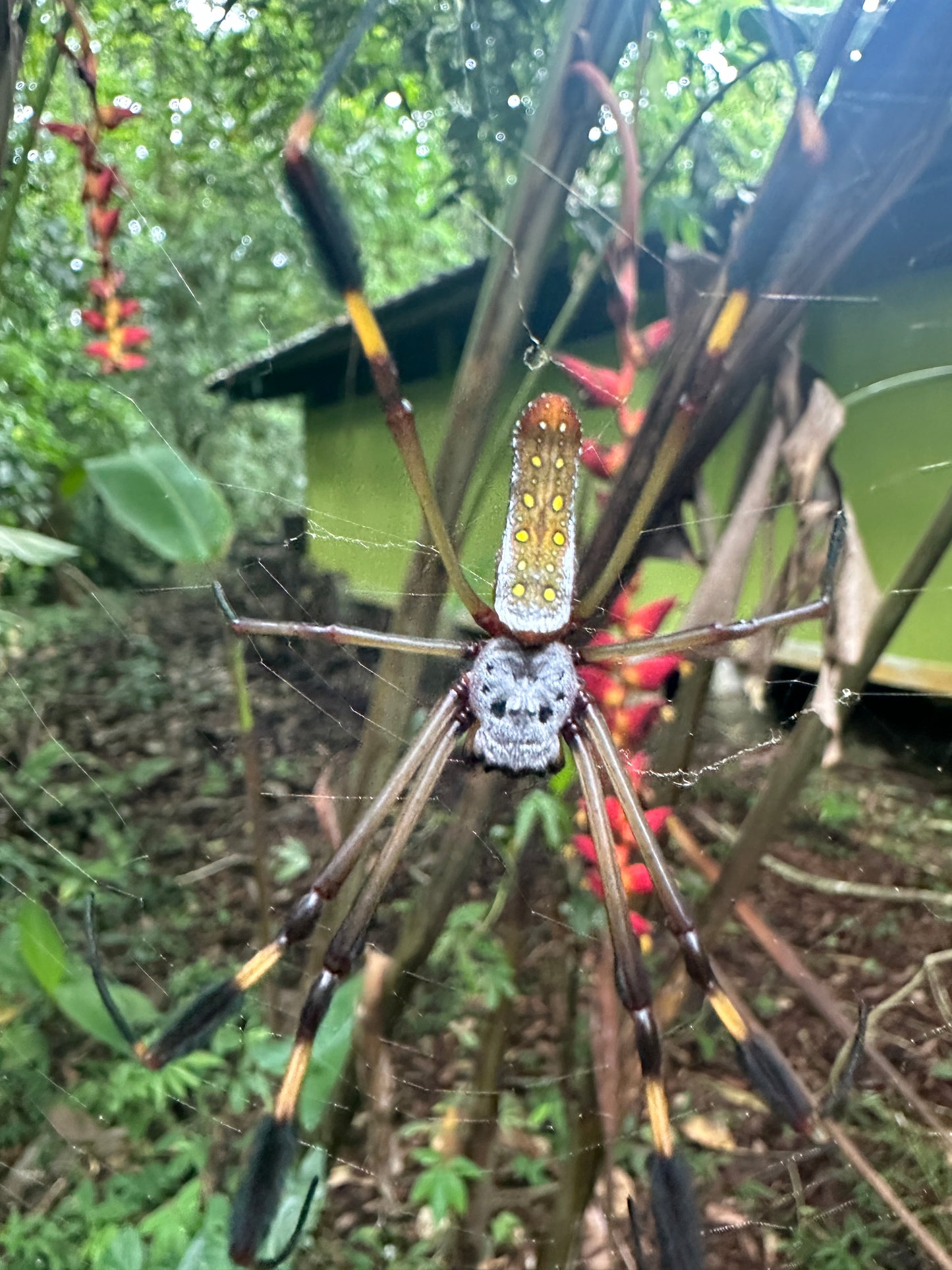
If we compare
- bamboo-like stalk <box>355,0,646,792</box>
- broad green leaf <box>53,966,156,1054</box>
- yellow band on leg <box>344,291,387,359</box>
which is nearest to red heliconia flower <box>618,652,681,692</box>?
bamboo-like stalk <box>355,0,646,792</box>

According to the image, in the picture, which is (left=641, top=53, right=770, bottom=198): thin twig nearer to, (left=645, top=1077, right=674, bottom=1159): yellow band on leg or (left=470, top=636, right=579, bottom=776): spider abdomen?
(left=470, top=636, right=579, bottom=776): spider abdomen

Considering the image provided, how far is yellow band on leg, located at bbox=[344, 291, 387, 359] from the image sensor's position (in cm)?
37

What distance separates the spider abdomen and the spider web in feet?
0.33

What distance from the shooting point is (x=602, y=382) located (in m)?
0.37

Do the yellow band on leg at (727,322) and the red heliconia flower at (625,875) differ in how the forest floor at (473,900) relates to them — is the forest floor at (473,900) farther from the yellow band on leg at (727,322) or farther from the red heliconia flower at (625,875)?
the yellow band on leg at (727,322)

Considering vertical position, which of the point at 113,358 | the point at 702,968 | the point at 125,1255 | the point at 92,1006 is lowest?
the point at 125,1255

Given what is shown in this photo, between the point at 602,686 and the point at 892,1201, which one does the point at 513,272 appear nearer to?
the point at 602,686

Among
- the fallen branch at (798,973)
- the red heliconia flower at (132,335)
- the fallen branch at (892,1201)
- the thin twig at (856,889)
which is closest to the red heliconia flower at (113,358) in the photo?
the red heliconia flower at (132,335)

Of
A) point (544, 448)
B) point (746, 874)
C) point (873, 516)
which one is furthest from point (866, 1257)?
point (544, 448)

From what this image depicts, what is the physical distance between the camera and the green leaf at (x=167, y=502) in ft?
1.69

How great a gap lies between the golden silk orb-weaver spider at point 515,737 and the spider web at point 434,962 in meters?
0.06

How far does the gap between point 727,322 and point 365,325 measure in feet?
0.59

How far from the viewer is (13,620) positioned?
0.57m

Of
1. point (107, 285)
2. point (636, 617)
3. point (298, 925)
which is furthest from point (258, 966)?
point (107, 285)
